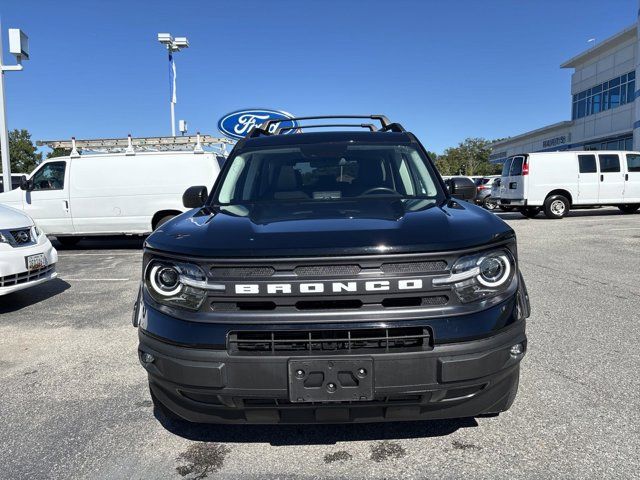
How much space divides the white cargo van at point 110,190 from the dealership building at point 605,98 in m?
29.6

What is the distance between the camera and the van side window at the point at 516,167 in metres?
16.8

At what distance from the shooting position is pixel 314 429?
2844mm

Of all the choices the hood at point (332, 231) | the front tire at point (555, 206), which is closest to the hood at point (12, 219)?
the hood at point (332, 231)

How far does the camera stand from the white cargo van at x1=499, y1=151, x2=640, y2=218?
16547mm

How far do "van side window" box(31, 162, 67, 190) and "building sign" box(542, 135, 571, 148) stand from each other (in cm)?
4372

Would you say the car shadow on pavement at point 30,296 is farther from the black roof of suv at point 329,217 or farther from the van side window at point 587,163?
the van side window at point 587,163

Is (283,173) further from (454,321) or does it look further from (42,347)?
(42,347)

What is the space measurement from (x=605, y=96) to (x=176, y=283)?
42.7 m

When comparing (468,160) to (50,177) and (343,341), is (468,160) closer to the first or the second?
(50,177)

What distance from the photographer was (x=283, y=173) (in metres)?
3.66

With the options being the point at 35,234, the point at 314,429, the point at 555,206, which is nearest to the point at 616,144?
the point at 555,206

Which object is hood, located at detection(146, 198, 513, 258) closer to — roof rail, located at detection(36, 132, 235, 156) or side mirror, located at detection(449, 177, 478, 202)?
side mirror, located at detection(449, 177, 478, 202)

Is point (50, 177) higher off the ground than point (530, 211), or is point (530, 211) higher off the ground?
point (50, 177)

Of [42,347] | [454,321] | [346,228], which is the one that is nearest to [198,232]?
[346,228]
